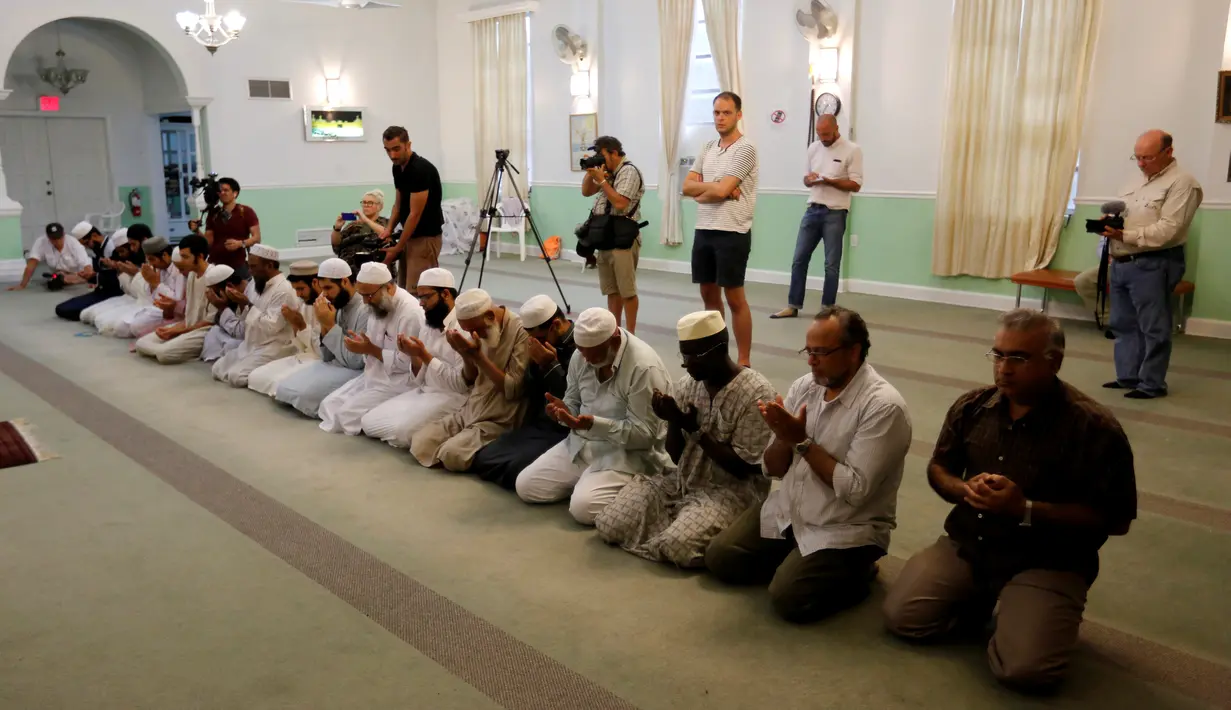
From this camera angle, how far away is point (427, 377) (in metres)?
4.44

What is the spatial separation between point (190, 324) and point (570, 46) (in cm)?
566

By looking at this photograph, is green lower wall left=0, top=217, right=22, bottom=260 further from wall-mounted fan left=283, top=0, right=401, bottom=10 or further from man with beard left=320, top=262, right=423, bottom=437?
man with beard left=320, top=262, right=423, bottom=437

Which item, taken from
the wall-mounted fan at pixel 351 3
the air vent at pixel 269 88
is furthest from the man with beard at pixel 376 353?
the air vent at pixel 269 88

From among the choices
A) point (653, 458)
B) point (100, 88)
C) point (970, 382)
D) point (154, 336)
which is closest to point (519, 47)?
point (100, 88)

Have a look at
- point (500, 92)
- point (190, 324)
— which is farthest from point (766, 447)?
point (500, 92)

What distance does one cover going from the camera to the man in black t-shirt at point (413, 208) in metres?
5.58

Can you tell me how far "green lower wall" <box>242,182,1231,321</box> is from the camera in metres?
6.39

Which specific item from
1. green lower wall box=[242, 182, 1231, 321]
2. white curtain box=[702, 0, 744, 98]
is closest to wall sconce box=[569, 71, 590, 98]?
green lower wall box=[242, 182, 1231, 321]

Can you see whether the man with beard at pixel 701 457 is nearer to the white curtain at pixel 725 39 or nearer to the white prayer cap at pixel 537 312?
the white prayer cap at pixel 537 312

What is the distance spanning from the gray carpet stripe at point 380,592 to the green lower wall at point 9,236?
21.2ft

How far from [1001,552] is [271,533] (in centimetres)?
237

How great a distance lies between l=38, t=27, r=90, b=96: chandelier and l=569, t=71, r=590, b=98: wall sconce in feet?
20.2

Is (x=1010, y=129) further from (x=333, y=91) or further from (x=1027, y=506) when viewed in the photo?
(x=333, y=91)

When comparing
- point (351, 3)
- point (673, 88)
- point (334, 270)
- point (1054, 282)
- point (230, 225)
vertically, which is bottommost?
point (1054, 282)
